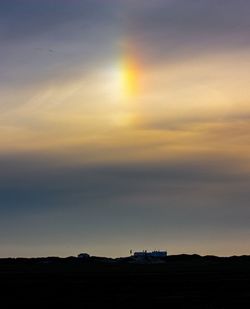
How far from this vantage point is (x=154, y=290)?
289 feet

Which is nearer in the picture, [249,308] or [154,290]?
[249,308]

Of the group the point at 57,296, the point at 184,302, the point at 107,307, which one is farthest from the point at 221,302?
the point at 57,296

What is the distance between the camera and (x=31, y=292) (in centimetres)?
8700

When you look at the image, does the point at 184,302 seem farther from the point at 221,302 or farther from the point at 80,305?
the point at 80,305

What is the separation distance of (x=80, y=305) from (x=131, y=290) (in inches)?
811

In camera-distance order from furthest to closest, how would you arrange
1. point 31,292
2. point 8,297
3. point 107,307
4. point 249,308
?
point 31,292, point 8,297, point 107,307, point 249,308

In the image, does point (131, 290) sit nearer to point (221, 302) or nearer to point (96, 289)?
point (96, 289)

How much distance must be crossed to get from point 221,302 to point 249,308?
744 cm

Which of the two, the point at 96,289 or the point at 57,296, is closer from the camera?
the point at 57,296

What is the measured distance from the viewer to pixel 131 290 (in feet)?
288

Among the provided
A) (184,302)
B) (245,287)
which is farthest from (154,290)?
(184,302)

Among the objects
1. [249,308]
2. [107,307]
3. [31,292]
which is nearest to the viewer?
[249,308]

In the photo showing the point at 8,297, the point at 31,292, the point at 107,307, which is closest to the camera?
the point at 107,307

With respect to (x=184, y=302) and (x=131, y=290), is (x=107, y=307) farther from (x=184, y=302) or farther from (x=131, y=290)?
(x=131, y=290)
